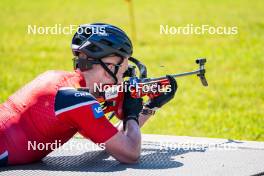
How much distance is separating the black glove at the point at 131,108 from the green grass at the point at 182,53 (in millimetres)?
3891

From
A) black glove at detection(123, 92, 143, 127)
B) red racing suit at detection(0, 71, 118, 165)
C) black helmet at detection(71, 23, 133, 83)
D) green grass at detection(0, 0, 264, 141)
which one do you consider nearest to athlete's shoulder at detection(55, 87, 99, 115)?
red racing suit at detection(0, 71, 118, 165)

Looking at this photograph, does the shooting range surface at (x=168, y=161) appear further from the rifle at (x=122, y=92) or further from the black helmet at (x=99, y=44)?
the black helmet at (x=99, y=44)

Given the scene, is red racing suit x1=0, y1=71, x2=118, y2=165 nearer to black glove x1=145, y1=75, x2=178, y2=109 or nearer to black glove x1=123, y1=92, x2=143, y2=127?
black glove x1=123, y1=92, x2=143, y2=127

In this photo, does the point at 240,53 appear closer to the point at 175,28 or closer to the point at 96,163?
the point at 175,28

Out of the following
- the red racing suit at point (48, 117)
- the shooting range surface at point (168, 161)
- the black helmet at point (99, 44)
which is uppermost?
the black helmet at point (99, 44)

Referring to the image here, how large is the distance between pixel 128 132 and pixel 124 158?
222mm

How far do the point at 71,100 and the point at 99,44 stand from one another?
0.65 m

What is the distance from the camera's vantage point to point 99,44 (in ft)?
21.4

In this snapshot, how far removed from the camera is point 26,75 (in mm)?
15820

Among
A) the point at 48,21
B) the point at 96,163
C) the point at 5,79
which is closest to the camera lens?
the point at 96,163

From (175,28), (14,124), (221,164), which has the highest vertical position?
(175,28)

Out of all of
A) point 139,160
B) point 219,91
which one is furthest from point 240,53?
point 139,160

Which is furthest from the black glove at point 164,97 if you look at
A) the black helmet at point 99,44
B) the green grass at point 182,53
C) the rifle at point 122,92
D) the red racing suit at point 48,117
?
the green grass at point 182,53

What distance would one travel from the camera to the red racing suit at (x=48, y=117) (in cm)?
614
